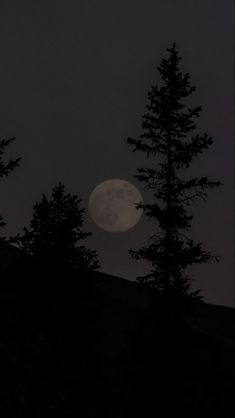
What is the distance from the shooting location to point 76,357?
2884cm

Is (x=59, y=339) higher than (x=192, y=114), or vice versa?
(x=192, y=114)

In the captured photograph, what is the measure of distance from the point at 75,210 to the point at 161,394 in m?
10.4

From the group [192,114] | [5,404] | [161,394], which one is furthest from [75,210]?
[5,404]

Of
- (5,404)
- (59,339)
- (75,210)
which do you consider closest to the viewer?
(5,404)

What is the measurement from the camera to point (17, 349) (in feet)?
71.6

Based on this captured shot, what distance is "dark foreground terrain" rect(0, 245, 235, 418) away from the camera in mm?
21078

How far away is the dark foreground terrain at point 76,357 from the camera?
21.1 meters

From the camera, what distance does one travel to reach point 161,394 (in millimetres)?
24438

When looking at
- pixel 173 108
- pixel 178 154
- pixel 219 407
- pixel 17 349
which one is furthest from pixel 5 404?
pixel 219 407

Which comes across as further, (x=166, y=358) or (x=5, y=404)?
(x=166, y=358)

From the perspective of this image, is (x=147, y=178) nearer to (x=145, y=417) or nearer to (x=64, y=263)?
(x=64, y=263)

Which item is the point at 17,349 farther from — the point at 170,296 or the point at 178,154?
the point at 178,154

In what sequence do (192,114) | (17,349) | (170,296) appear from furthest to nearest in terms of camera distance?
(192,114) < (170,296) < (17,349)

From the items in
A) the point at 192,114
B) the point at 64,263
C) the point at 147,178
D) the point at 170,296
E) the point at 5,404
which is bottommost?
the point at 5,404
